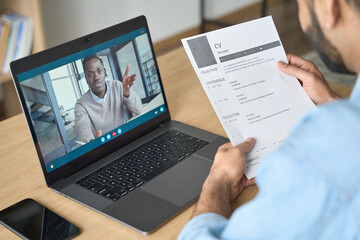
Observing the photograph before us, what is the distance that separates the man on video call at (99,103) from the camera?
1214mm

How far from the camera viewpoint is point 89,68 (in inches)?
48.3

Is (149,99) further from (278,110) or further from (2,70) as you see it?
(2,70)

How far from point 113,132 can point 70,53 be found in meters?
0.22

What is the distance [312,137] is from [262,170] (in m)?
0.08

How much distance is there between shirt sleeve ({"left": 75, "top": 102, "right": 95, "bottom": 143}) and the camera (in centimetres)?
120

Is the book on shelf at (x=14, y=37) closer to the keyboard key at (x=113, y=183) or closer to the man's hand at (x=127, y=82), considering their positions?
the man's hand at (x=127, y=82)

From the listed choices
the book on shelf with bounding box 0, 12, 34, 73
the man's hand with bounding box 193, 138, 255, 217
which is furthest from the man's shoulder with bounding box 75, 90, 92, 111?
the book on shelf with bounding box 0, 12, 34, 73

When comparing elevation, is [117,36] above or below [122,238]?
above

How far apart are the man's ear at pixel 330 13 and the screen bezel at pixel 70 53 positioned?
0.61 meters

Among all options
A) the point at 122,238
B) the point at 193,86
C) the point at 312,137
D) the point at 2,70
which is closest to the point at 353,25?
the point at 312,137

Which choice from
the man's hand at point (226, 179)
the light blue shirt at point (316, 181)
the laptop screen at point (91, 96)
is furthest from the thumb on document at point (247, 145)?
the light blue shirt at point (316, 181)

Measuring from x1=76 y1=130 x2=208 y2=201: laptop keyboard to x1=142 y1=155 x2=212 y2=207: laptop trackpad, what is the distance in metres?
0.02

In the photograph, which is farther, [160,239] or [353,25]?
[160,239]

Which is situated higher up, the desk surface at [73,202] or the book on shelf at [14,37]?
the book on shelf at [14,37]
